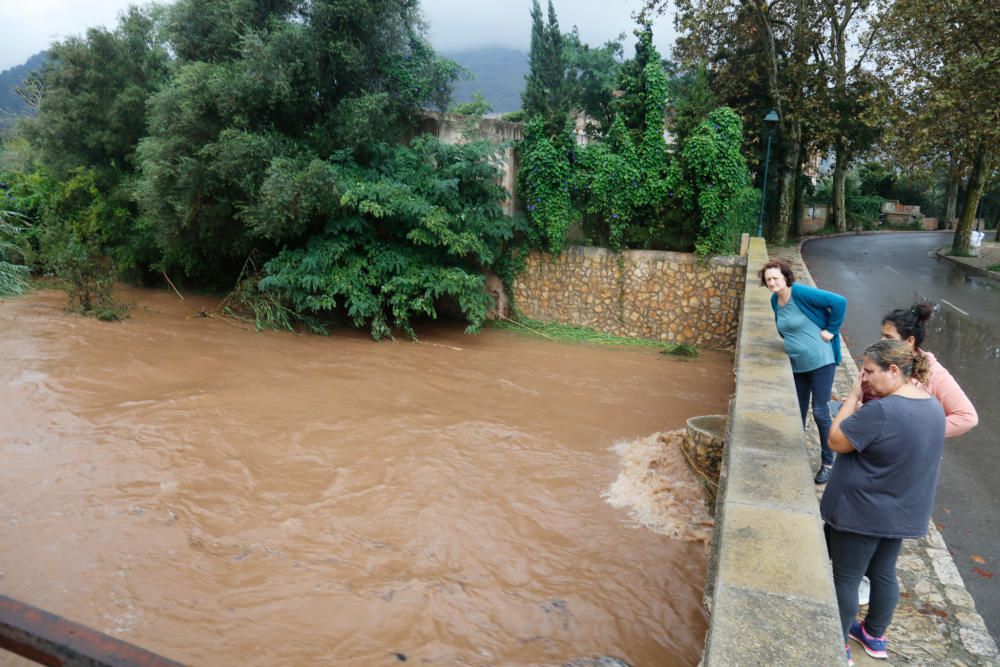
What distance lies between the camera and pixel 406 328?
12.0 meters

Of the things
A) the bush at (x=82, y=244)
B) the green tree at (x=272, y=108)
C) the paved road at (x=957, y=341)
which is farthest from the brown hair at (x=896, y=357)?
the bush at (x=82, y=244)

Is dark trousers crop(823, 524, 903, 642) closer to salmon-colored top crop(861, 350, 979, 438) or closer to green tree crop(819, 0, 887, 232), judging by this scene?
salmon-colored top crop(861, 350, 979, 438)

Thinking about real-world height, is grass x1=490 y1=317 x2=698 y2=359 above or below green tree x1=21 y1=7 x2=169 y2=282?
below

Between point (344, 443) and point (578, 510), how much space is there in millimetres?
2851

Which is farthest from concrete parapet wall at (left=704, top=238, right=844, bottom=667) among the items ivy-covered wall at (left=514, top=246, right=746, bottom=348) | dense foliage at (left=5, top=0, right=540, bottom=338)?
dense foliage at (left=5, top=0, right=540, bottom=338)

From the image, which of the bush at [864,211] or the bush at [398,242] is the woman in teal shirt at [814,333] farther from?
the bush at [864,211]

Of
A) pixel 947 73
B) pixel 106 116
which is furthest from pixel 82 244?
pixel 947 73

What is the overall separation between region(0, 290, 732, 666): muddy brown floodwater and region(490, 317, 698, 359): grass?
1.66m

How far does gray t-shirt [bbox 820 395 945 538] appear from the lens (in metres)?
2.91

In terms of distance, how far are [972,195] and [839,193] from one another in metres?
10.0

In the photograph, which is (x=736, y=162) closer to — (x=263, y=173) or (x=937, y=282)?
(x=263, y=173)

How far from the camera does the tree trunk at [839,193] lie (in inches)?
1085

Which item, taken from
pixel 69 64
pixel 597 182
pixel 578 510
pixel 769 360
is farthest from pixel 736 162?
pixel 69 64

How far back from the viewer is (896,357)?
2979 millimetres
